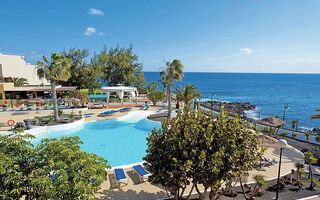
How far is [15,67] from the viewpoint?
144ft

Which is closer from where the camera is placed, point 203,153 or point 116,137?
point 203,153

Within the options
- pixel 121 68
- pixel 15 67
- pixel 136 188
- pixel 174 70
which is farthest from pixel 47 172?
pixel 15 67

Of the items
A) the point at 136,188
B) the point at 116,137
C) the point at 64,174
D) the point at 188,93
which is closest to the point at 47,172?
the point at 64,174

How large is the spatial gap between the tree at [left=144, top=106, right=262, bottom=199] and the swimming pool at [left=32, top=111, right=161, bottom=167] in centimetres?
730

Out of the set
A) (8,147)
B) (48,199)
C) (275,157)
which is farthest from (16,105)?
(275,157)

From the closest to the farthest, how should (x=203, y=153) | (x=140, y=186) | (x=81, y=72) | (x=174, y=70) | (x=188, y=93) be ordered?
(x=203, y=153) → (x=140, y=186) → (x=174, y=70) → (x=188, y=93) → (x=81, y=72)

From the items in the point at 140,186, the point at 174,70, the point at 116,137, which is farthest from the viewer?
the point at 174,70

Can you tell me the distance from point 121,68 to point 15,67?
85.9 feet

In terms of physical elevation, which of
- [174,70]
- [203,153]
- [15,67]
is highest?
[15,67]

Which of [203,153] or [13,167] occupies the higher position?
[203,153]

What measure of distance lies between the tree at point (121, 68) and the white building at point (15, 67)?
53.2 feet

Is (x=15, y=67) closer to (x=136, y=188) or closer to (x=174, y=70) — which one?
(x=174, y=70)

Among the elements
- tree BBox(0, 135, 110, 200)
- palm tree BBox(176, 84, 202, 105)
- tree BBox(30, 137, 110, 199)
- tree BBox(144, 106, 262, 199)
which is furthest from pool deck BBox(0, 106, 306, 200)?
palm tree BBox(176, 84, 202, 105)

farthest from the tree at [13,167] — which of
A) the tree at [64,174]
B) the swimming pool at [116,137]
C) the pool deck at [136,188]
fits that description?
the swimming pool at [116,137]
